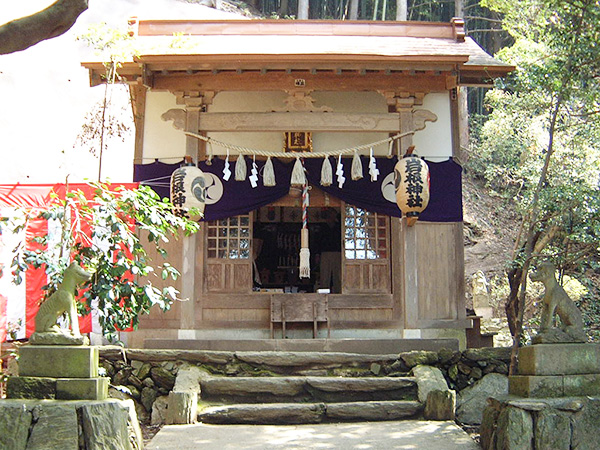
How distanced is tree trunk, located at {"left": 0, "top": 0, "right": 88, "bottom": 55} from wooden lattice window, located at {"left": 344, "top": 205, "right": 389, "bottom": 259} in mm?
6842

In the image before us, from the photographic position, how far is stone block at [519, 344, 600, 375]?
6.27m

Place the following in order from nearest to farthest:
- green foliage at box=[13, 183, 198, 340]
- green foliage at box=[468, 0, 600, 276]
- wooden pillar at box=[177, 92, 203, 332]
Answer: green foliage at box=[13, 183, 198, 340] → green foliage at box=[468, 0, 600, 276] → wooden pillar at box=[177, 92, 203, 332]

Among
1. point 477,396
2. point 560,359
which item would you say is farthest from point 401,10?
point 560,359

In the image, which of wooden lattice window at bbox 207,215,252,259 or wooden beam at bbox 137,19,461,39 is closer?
wooden lattice window at bbox 207,215,252,259

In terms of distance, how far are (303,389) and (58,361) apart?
3446 mm

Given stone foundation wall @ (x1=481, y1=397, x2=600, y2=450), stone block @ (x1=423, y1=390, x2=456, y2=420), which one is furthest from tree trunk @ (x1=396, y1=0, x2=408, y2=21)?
stone foundation wall @ (x1=481, y1=397, x2=600, y2=450)

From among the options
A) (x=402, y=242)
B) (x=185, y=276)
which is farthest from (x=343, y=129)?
(x=185, y=276)

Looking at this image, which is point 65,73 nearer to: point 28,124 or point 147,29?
point 28,124

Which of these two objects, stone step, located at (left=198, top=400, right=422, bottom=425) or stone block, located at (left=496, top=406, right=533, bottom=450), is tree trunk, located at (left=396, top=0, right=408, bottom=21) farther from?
stone block, located at (left=496, top=406, right=533, bottom=450)

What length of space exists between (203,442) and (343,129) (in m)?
5.43

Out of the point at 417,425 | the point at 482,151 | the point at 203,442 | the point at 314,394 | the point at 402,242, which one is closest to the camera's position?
the point at 203,442

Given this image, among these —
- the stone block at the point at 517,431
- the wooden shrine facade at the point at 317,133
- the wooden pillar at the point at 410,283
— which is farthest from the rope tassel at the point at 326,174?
the stone block at the point at 517,431

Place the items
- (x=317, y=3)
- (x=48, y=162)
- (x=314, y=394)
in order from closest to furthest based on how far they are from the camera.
→ 1. (x=314, y=394)
2. (x=48, y=162)
3. (x=317, y=3)

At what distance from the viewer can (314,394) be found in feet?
27.5
